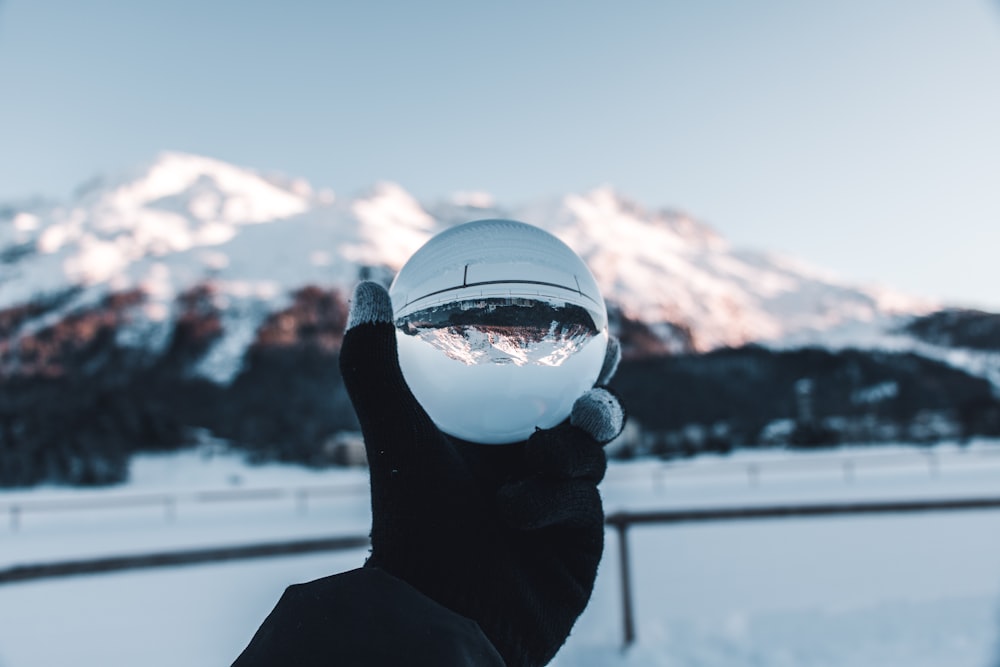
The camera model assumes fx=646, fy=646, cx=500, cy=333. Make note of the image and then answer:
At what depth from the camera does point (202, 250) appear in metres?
126

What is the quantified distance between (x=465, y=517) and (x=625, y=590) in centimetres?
372

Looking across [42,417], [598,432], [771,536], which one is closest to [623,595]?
[598,432]

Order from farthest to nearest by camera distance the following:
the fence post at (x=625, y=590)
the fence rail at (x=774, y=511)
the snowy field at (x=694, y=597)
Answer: the fence rail at (x=774, y=511) → the fence post at (x=625, y=590) → the snowy field at (x=694, y=597)

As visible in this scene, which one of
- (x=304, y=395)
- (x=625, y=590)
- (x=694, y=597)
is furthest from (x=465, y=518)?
(x=304, y=395)

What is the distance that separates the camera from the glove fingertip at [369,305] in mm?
1434

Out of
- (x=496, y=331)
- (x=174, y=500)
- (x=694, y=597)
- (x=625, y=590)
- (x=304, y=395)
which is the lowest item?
(x=174, y=500)

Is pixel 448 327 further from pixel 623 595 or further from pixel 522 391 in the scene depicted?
pixel 623 595

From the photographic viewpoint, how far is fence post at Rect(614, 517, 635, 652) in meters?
4.73

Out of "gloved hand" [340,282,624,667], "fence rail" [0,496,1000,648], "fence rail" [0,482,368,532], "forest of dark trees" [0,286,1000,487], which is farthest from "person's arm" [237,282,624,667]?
"forest of dark trees" [0,286,1000,487]

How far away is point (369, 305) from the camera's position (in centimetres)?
145

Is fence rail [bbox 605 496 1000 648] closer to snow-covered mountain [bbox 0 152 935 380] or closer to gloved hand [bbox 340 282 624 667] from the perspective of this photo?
gloved hand [bbox 340 282 624 667]

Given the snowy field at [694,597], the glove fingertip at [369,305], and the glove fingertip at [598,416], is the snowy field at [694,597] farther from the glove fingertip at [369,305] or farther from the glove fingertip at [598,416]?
the glove fingertip at [369,305]

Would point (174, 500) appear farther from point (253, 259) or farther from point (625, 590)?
point (253, 259)

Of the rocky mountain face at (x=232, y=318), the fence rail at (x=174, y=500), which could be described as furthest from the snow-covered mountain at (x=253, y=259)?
the fence rail at (x=174, y=500)
